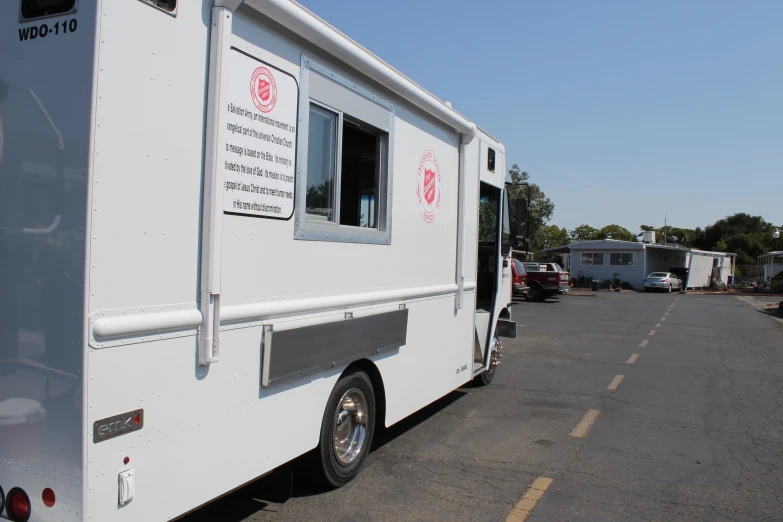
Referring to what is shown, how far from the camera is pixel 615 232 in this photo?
9025 centimetres

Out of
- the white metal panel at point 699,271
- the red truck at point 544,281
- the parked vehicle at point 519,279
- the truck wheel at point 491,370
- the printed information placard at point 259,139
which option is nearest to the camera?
the printed information placard at point 259,139

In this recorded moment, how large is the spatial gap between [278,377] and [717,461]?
4236 mm

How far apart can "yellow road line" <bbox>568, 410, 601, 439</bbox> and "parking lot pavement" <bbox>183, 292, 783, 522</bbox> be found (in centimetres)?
2

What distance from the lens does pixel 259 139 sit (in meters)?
3.29

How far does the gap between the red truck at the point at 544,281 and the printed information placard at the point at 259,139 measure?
23832 mm

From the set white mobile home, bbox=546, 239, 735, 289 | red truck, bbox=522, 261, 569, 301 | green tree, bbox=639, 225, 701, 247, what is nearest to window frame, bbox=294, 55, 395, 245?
red truck, bbox=522, 261, 569, 301

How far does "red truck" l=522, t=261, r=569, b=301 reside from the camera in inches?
1035

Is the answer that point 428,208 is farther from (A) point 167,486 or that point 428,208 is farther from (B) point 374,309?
(A) point 167,486

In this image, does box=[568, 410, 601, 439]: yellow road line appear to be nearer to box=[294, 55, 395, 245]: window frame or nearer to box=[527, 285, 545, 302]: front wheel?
box=[294, 55, 395, 245]: window frame

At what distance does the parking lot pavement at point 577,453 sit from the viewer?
4180 millimetres

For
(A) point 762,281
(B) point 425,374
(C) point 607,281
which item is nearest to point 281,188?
(B) point 425,374

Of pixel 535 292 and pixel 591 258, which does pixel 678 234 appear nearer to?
pixel 591 258

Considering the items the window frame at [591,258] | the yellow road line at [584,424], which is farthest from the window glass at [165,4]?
the window frame at [591,258]

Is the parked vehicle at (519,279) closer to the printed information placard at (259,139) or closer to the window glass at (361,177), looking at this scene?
the window glass at (361,177)
